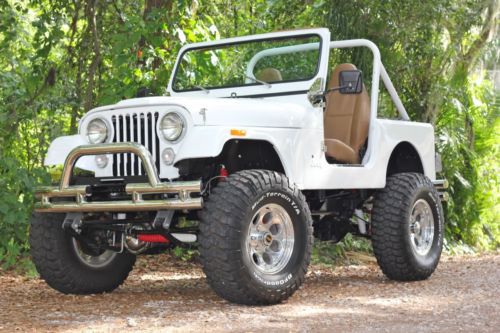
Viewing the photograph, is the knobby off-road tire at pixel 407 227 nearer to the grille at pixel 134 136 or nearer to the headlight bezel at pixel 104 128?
the grille at pixel 134 136

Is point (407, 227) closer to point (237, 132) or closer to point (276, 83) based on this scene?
point (276, 83)

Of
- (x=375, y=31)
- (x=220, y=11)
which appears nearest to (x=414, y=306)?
(x=375, y=31)

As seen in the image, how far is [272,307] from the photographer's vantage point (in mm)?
5785

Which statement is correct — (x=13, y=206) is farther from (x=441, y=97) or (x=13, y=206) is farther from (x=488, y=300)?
(x=441, y=97)

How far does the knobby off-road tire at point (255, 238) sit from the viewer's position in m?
5.52

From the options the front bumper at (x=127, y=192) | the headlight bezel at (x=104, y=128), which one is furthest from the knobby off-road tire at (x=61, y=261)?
the headlight bezel at (x=104, y=128)

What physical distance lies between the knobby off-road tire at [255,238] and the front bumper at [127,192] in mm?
192

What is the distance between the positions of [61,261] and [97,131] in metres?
0.94

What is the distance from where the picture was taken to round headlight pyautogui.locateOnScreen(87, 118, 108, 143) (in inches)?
244

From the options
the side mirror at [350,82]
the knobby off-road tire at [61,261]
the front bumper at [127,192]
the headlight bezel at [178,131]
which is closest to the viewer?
the front bumper at [127,192]

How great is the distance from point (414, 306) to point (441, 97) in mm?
5769

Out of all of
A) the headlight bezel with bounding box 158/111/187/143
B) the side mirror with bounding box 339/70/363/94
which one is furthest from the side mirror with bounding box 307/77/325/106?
the headlight bezel with bounding box 158/111/187/143

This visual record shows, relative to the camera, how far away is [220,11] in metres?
11.7

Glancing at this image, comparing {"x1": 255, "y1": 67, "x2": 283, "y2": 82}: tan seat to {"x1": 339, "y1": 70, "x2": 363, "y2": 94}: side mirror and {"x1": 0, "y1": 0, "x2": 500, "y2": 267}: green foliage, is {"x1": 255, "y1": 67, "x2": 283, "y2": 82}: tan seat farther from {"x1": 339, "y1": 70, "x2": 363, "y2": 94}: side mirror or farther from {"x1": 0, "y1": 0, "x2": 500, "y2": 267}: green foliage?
{"x1": 0, "y1": 0, "x2": 500, "y2": 267}: green foliage
